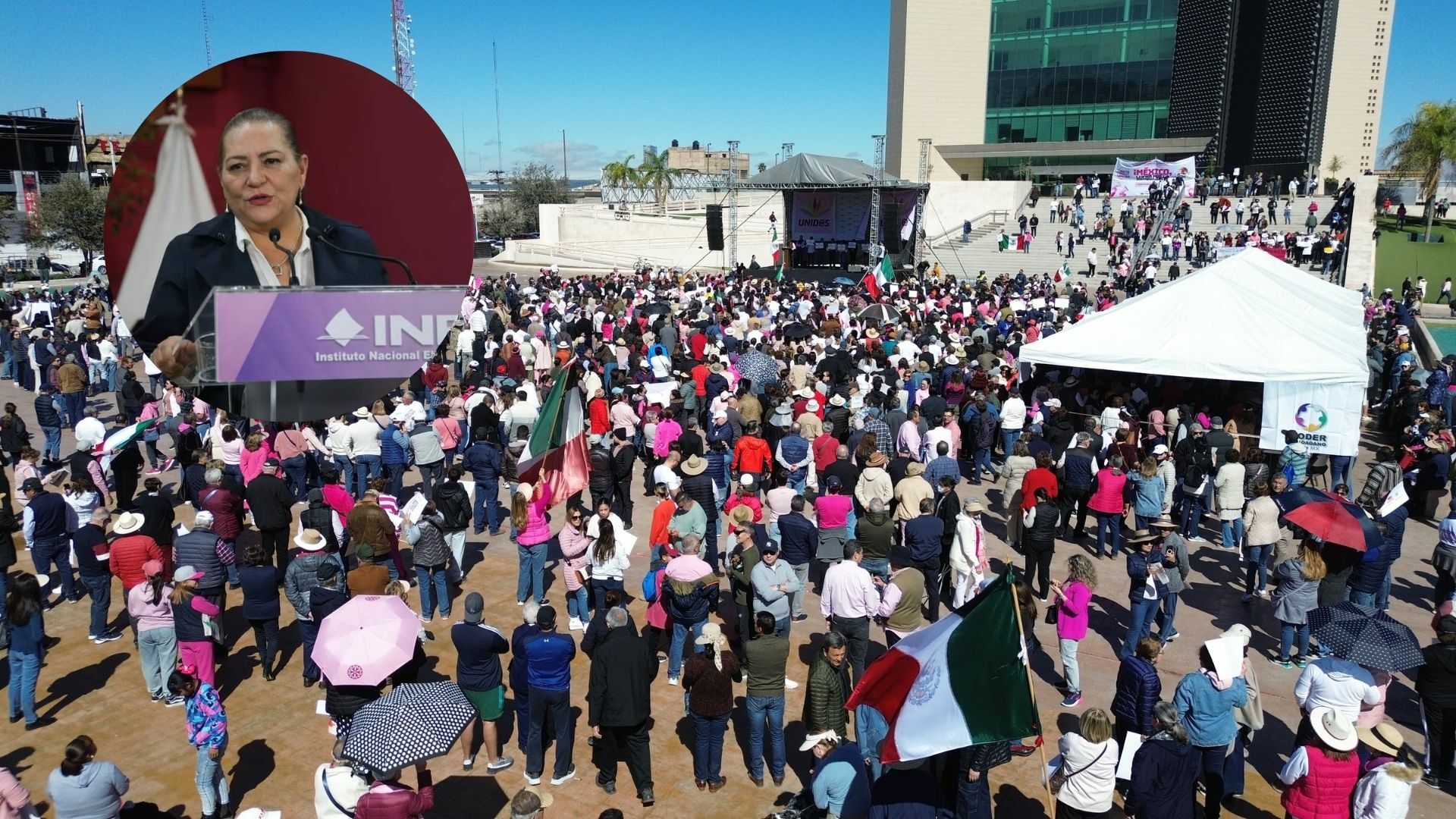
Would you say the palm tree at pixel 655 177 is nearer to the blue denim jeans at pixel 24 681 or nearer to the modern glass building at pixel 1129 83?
the modern glass building at pixel 1129 83

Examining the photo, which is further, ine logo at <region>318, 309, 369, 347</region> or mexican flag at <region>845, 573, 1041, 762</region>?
ine logo at <region>318, 309, 369, 347</region>

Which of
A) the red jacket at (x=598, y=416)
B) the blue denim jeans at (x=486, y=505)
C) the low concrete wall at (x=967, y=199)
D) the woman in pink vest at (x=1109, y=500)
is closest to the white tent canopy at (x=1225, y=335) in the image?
the woman in pink vest at (x=1109, y=500)

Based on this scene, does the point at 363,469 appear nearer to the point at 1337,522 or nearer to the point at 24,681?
the point at 24,681

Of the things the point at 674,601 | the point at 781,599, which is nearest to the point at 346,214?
the point at 674,601

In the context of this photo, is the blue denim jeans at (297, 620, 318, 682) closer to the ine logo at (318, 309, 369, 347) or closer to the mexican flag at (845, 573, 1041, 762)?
the ine logo at (318, 309, 369, 347)

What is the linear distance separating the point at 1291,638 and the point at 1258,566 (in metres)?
1.66

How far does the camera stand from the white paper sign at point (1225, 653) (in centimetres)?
592

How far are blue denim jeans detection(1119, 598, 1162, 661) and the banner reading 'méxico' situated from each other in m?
34.2

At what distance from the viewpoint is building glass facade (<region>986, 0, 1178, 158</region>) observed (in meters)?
57.7

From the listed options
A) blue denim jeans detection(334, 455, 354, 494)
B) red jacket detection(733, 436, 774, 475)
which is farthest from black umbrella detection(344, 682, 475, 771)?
blue denim jeans detection(334, 455, 354, 494)

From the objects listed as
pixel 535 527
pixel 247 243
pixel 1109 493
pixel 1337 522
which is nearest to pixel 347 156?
pixel 247 243

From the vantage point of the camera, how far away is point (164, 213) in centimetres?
698

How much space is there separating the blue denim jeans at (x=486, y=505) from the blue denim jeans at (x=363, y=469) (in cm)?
136

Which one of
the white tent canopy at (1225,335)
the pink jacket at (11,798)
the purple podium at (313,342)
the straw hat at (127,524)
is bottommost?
the pink jacket at (11,798)
